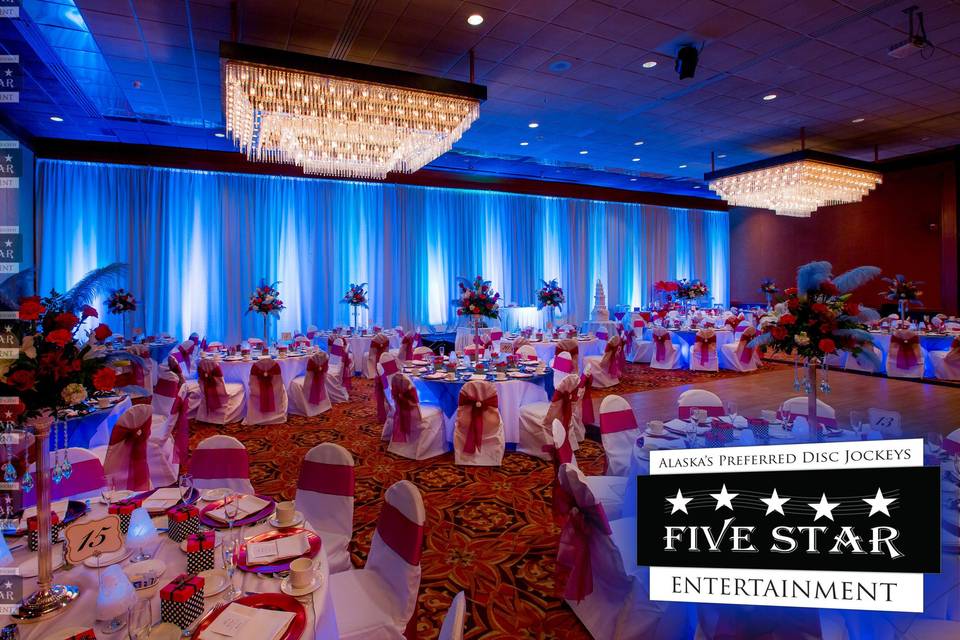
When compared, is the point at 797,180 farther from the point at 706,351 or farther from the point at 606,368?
the point at 606,368

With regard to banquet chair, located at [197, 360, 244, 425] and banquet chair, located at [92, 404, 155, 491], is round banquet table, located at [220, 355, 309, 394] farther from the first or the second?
banquet chair, located at [92, 404, 155, 491]

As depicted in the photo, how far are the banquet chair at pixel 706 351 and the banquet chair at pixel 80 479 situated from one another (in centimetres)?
846

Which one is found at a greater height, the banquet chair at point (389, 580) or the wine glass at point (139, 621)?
the wine glass at point (139, 621)

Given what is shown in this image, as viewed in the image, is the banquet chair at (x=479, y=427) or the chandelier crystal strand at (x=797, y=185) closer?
the banquet chair at (x=479, y=427)

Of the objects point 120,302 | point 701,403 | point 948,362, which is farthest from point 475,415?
point 948,362

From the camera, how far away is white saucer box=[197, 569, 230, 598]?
4.88 feet

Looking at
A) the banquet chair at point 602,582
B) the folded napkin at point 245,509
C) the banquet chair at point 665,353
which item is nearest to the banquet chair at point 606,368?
the banquet chair at point 665,353

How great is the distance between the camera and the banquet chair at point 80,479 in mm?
2660

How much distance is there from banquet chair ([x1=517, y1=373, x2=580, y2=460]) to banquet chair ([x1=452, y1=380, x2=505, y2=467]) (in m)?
0.35

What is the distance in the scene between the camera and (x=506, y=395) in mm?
4910

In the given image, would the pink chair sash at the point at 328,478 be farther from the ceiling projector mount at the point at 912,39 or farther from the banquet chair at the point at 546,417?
the ceiling projector mount at the point at 912,39

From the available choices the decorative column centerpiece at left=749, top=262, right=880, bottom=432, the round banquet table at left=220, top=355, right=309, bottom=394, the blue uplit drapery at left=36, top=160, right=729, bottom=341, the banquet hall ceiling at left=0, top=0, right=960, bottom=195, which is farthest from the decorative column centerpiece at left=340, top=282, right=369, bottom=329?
the decorative column centerpiece at left=749, top=262, right=880, bottom=432

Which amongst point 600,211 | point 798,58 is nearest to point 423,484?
point 798,58

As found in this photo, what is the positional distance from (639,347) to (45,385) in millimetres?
9461
